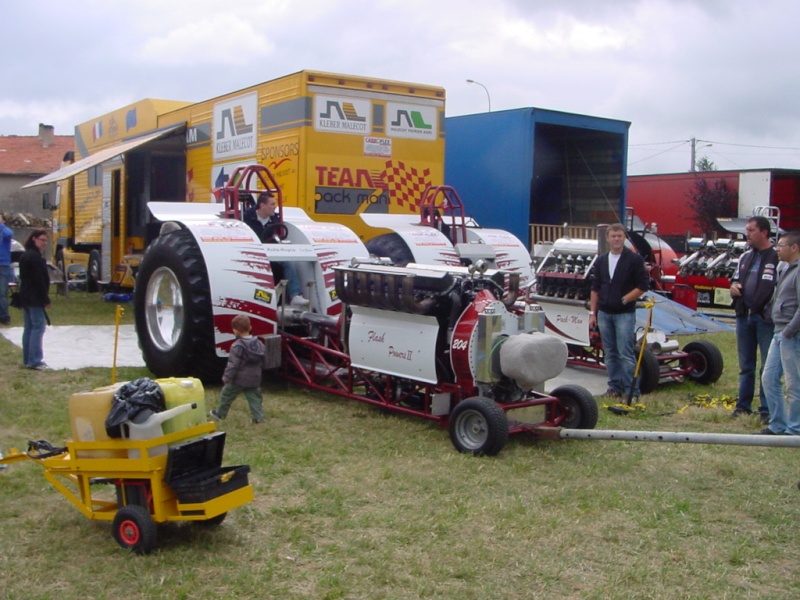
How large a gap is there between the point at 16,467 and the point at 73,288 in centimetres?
1317

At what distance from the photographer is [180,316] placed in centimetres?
752

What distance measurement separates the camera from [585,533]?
172 inches

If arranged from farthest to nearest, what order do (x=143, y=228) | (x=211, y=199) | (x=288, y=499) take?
(x=143, y=228)
(x=211, y=199)
(x=288, y=499)

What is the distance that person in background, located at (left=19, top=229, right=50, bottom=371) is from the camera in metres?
8.30

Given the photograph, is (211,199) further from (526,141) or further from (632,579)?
(632,579)

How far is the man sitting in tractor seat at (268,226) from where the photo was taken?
8.14 m

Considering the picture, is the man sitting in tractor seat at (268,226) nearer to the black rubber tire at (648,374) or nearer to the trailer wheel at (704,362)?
the black rubber tire at (648,374)

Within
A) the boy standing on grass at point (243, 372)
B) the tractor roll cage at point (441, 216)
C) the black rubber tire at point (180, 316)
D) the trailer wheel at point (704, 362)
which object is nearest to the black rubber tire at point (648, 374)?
the trailer wheel at point (704, 362)

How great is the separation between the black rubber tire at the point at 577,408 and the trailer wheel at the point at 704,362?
2.79m

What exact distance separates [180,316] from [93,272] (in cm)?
1055

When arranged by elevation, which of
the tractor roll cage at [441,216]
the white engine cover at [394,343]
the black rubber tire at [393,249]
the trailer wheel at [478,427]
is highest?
the tractor roll cage at [441,216]

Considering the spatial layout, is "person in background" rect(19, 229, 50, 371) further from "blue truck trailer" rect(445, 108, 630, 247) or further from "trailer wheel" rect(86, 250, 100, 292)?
"trailer wheel" rect(86, 250, 100, 292)

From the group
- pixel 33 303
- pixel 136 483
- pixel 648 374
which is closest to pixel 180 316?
pixel 33 303

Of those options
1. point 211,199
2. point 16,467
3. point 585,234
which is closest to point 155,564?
point 16,467
